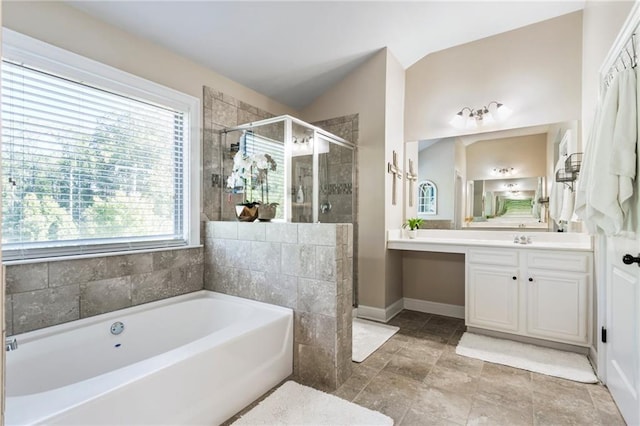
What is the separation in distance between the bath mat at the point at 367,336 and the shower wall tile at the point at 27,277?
6.90ft

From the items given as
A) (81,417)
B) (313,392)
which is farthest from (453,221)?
(81,417)

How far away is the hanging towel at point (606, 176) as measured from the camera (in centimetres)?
173

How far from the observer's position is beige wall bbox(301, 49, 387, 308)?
3455mm

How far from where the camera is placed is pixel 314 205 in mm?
3254

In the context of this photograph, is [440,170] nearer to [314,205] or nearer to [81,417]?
[314,205]

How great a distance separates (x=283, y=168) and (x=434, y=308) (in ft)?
7.46

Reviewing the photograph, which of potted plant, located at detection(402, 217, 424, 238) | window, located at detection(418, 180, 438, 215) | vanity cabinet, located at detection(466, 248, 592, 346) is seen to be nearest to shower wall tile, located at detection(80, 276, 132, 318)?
potted plant, located at detection(402, 217, 424, 238)

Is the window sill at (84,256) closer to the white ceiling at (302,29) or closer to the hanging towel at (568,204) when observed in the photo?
the white ceiling at (302,29)

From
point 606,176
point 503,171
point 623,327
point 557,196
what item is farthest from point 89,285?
point 557,196

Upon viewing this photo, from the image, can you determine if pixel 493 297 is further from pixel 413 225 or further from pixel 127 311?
pixel 127 311

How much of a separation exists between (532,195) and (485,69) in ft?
4.38

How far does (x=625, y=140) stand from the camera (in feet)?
5.56

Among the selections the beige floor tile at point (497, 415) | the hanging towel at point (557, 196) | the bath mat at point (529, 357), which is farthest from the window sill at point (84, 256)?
the hanging towel at point (557, 196)

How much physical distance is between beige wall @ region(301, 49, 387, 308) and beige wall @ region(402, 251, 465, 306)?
569mm
